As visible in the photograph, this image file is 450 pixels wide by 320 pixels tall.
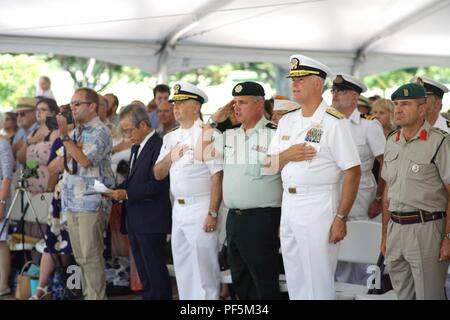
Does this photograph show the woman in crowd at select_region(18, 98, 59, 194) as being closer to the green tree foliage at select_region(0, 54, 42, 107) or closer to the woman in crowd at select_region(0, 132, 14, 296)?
the woman in crowd at select_region(0, 132, 14, 296)

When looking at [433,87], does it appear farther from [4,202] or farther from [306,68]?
[4,202]

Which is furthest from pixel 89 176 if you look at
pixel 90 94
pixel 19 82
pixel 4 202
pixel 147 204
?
pixel 19 82

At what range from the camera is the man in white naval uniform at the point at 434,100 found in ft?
17.2

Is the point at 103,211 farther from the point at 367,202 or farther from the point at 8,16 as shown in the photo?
the point at 8,16

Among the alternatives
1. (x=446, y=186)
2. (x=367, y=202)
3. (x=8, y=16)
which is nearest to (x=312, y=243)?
(x=446, y=186)

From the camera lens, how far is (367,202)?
5613mm

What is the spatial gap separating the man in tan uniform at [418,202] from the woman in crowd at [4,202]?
3.92m

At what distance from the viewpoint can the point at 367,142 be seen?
5555mm

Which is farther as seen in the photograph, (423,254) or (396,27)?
(396,27)

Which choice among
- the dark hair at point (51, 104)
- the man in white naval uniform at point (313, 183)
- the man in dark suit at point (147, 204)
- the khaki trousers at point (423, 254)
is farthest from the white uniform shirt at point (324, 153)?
the dark hair at point (51, 104)

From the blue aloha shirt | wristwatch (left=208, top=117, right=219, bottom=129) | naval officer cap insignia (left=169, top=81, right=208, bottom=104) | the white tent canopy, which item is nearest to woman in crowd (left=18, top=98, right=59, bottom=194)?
the white tent canopy

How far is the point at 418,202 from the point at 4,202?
4182 mm

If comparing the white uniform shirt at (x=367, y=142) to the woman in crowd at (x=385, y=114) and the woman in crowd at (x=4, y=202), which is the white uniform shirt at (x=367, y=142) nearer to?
the woman in crowd at (x=385, y=114)
